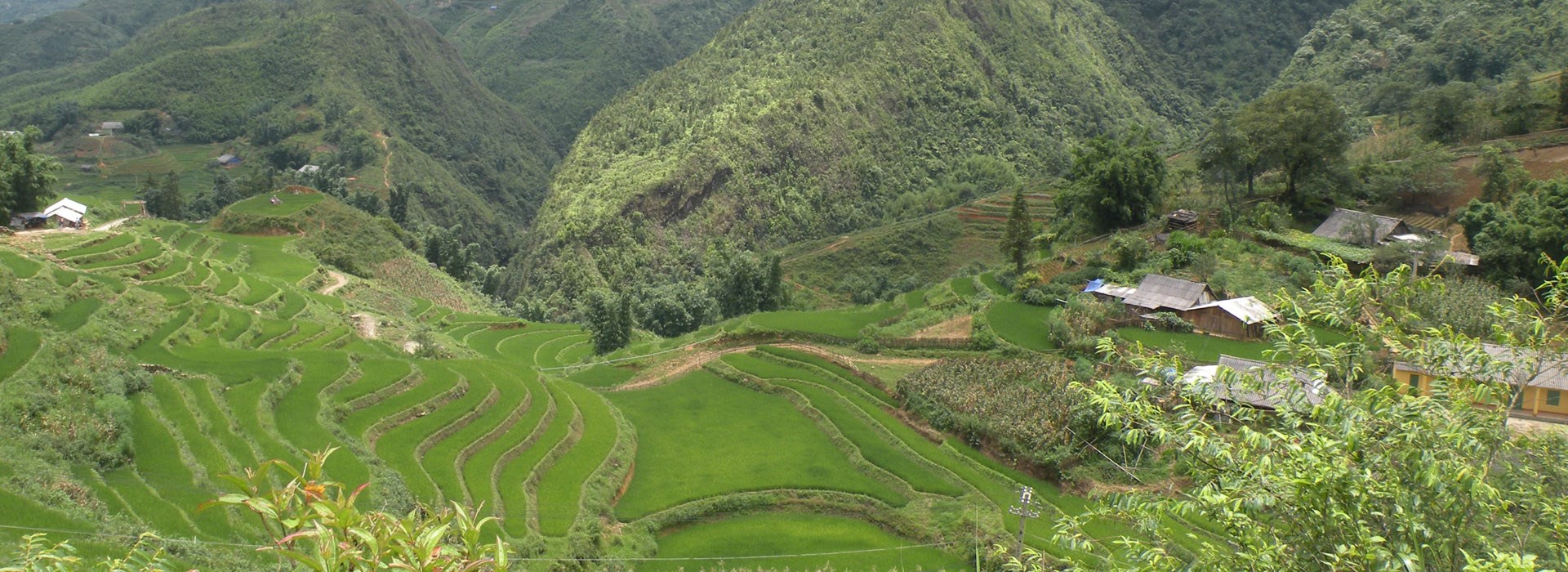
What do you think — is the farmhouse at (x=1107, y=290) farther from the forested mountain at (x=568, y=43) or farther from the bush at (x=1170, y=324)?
the forested mountain at (x=568, y=43)

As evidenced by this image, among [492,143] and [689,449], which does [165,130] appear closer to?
[492,143]

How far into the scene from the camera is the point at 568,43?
162375mm

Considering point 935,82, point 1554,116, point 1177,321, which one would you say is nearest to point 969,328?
point 1177,321

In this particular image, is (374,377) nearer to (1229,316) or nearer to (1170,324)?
(1170,324)

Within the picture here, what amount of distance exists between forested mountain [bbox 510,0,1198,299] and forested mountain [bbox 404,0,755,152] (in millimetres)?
55305

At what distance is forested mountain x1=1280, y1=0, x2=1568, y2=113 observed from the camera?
216ft

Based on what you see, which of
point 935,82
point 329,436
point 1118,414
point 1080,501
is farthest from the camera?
point 935,82

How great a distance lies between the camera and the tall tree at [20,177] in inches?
1537

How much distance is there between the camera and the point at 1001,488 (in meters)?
24.0

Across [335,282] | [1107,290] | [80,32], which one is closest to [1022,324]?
[1107,290]

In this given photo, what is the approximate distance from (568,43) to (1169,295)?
144913 mm

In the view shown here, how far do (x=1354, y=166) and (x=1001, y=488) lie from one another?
32318 mm

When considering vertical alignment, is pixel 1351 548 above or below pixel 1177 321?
above

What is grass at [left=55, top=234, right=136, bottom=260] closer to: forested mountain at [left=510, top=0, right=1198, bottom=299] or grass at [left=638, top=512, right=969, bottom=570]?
grass at [left=638, top=512, right=969, bottom=570]
